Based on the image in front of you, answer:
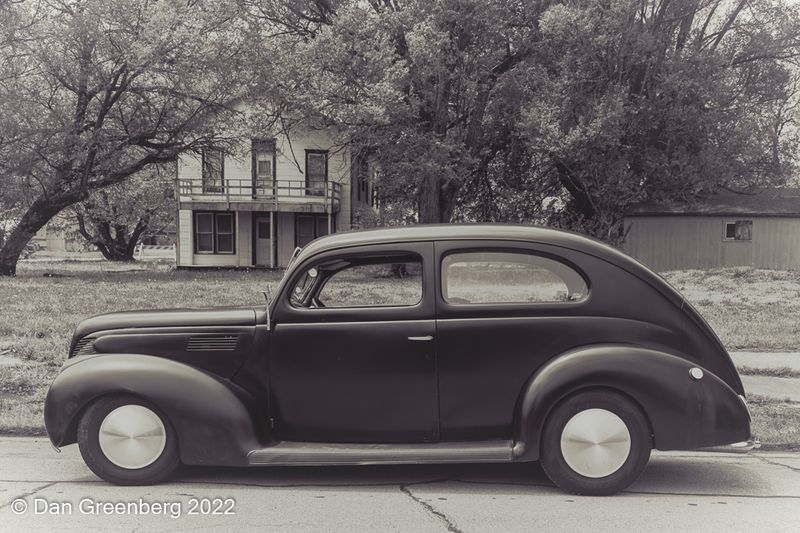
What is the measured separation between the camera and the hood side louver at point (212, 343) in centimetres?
486

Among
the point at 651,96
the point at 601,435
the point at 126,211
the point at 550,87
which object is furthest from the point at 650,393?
the point at 126,211

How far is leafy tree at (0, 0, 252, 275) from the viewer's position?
25.2m

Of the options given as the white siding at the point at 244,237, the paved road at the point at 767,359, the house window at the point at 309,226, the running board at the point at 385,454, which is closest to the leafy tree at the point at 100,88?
the white siding at the point at 244,237

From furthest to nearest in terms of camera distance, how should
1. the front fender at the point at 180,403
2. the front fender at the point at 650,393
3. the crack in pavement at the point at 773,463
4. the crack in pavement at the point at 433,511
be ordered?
the crack in pavement at the point at 773,463 < the front fender at the point at 180,403 < the front fender at the point at 650,393 < the crack in pavement at the point at 433,511

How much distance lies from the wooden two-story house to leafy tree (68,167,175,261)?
24.0 ft

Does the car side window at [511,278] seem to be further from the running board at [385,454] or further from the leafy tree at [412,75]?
the leafy tree at [412,75]

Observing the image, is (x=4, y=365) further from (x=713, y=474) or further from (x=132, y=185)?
(x=132, y=185)

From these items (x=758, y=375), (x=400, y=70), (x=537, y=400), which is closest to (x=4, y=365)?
(x=537, y=400)

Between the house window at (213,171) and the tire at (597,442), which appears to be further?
the house window at (213,171)

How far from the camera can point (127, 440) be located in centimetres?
471

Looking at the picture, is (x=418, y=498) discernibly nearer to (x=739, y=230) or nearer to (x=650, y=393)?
(x=650, y=393)

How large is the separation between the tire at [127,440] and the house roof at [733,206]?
2921 cm

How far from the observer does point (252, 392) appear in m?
4.81

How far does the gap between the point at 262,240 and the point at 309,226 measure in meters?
2.41
